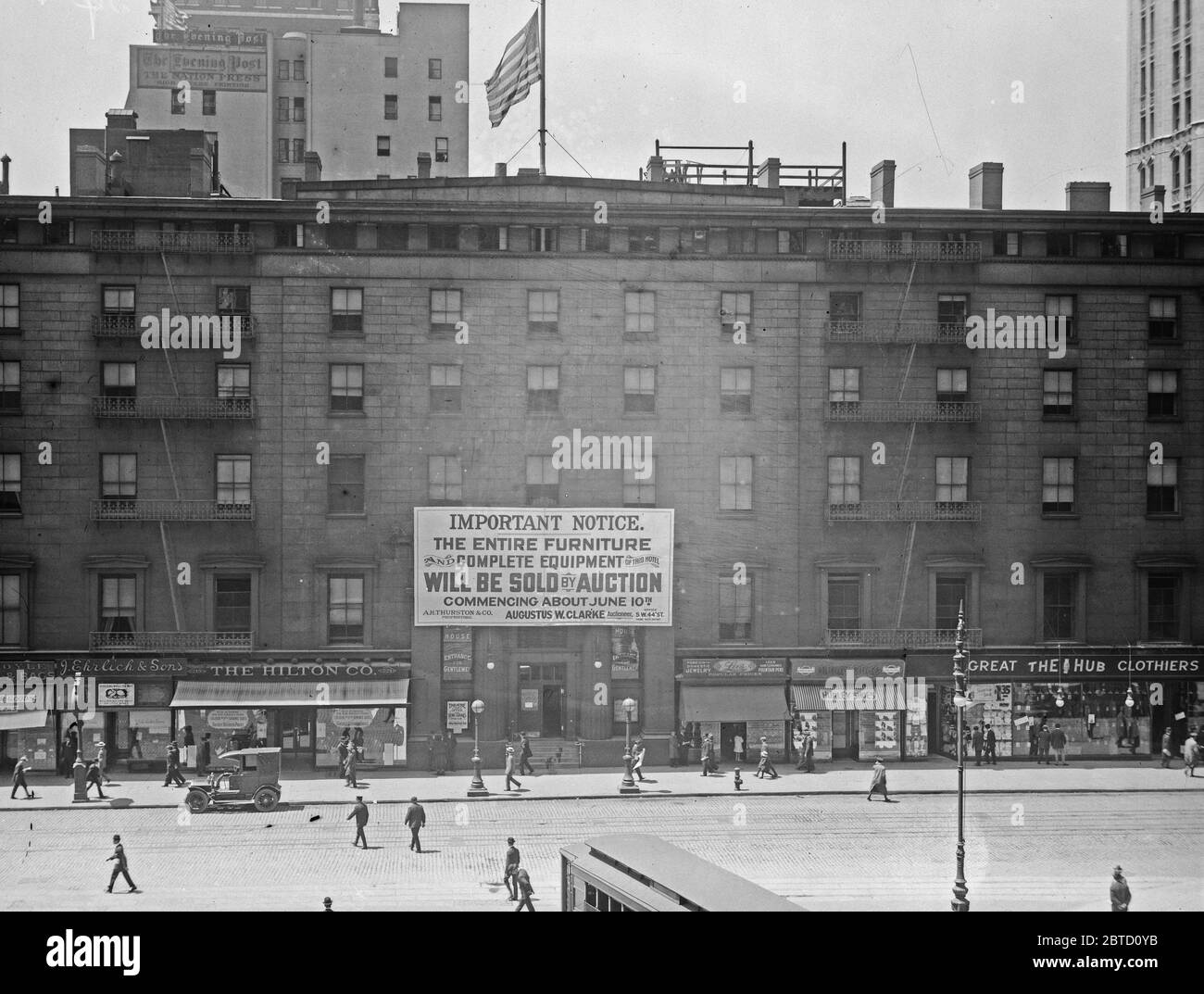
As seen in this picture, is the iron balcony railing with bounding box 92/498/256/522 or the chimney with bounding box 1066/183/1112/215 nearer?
the iron balcony railing with bounding box 92/498/256/522

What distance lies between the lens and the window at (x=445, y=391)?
108 ft

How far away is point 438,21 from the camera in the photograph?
3891 cm

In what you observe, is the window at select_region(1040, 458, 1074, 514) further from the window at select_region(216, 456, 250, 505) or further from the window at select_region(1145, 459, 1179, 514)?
the window at select_region(216, 456, 250, 505)

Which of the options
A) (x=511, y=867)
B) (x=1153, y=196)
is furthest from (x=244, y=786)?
→ (x=1153, y=196)

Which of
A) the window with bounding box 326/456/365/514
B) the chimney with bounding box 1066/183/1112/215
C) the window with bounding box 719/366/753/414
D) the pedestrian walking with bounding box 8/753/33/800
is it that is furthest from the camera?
the chimney with bounding box 1066/183/1112/215

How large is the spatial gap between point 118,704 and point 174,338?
10.3 metres

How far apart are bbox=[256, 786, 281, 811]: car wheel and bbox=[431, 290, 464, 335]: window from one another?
43.7 ft

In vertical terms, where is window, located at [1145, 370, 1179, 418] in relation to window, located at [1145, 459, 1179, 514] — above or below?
above

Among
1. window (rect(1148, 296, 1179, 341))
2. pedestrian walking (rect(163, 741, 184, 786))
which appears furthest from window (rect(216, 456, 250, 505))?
window (rect(1148, 296, 1179, 341))

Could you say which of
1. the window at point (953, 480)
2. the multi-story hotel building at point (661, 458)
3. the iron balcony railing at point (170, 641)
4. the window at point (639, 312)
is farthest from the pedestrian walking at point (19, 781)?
the window at point (953, 480)

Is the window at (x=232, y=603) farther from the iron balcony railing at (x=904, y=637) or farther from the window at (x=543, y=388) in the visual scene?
the iron balcony railing at (x=904, y=637)

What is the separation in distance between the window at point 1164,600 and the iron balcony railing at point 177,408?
85.4ft

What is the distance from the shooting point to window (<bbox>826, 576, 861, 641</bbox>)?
33375 mm
